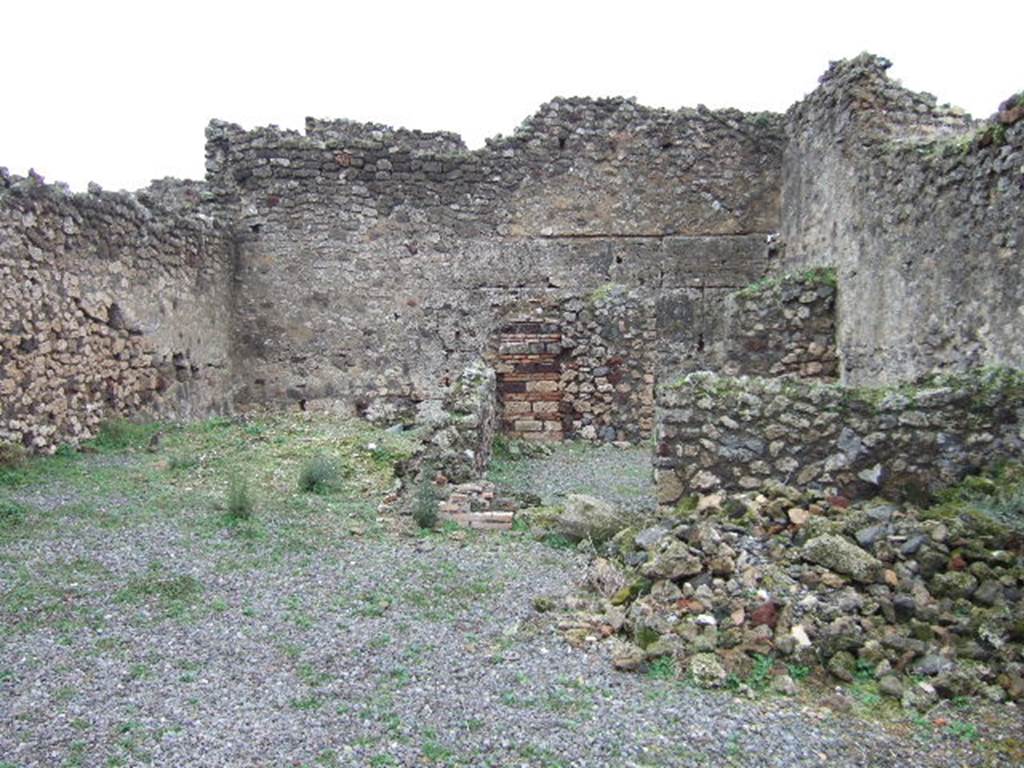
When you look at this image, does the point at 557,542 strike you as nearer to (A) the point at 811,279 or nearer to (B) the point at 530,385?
(B) the point at 530,385

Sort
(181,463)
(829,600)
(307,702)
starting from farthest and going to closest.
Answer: (181,463) → (829,600) → (307,702)

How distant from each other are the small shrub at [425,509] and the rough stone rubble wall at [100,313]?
4.12m

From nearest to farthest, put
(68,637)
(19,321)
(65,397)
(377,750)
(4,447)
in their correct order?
(377,750), (68,637), (4,447), (19,321), (65,397)

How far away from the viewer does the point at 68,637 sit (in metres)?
4.32

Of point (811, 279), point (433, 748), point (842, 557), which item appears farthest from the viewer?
point (811, 279)

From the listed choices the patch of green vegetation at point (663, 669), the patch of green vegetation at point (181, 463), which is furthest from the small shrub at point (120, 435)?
the patch of green vegetation at point (663, 669)

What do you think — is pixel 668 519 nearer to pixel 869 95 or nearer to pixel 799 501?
pixel 799 501

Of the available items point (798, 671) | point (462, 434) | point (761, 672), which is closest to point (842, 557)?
point (798, 671)

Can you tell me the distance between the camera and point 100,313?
1009 cm

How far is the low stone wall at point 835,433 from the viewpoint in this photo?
17.7 feet

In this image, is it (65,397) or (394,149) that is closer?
(65,397)

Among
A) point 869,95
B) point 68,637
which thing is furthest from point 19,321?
point 869,95

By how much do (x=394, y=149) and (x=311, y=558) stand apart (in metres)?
9.67

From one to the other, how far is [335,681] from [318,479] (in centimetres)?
395
